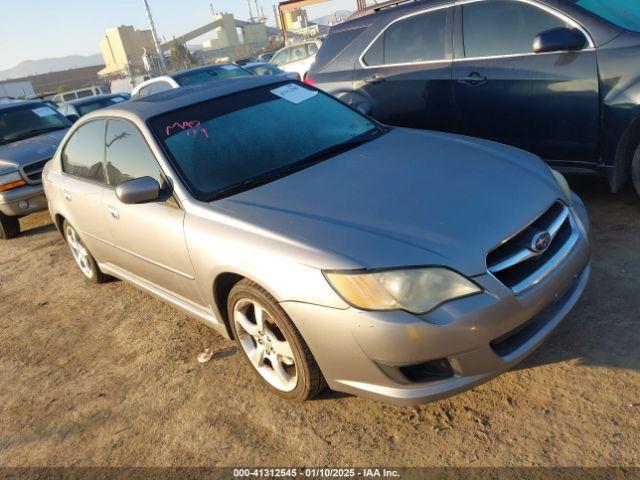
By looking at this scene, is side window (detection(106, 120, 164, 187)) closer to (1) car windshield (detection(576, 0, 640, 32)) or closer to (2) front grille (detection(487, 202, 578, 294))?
(2) front grille (detection(487, 202, 578, 294))

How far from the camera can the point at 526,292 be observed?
7.52ft

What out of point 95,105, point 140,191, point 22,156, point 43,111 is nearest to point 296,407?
point 140,191

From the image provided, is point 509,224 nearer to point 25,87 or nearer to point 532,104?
point 532,104

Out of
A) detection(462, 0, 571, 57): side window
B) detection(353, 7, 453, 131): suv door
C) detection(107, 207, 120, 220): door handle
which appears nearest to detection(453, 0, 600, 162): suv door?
detection(462, 0, 571, 57): side window

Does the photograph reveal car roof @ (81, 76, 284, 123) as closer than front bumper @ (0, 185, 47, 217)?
Yes

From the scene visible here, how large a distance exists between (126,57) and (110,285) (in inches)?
3488

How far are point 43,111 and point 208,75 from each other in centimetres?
330

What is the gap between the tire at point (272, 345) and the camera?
8.21 ft

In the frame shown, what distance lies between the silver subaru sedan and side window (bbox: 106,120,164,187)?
0.6 inches

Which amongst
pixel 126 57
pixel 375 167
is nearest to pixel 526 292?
pixel 375 167

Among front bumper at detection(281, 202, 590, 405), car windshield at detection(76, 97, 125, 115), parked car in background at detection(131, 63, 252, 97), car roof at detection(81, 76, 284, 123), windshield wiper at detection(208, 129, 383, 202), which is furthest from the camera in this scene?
car windshield at detection(76, 97, 125, 115)

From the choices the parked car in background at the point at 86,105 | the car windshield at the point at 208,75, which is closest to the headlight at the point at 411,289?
the car windshield at the point at 208,75

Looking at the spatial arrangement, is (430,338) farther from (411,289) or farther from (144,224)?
(144,224)

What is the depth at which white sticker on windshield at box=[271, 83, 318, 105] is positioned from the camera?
374cm
